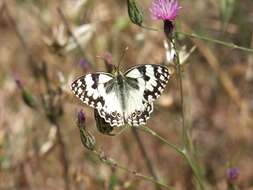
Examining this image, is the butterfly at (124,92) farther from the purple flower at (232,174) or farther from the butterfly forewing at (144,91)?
the purple flower at (232,174)

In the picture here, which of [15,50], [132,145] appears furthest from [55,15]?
[132,145]

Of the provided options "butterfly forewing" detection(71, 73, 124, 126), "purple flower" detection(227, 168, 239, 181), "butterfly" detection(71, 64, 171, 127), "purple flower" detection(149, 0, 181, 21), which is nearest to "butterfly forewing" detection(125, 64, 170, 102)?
"butterfly" detection(71, 64, 171, 127)

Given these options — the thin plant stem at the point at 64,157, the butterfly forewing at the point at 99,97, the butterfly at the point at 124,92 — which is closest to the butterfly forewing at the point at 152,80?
the butterfly at the point at 124,92

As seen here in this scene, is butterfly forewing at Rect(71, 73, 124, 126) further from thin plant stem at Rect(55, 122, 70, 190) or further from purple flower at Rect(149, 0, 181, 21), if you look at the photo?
thin plant stem at Rect(55, 122, 70, 190)

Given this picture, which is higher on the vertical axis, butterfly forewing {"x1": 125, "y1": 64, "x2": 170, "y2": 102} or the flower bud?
the flower bud

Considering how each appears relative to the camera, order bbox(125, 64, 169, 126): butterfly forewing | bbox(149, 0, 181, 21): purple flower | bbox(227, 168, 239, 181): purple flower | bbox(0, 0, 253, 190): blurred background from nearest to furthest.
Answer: bbox(125, 64, 169, 126): butterfly forewing < bbox(149, 0, 181, 21): purple flower < bbox(227, 168, 239, 181): purple flower < bbox(0, 0, 253, 190): blurred background

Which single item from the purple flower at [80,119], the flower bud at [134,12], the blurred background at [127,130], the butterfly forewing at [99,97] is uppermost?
the flower bud at [134,12]

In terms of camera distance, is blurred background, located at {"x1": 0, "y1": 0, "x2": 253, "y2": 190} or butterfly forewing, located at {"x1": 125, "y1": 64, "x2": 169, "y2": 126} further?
blurred background, located at {"x1": 0, "y1": 0, "x2": 253, "y2": 190}
